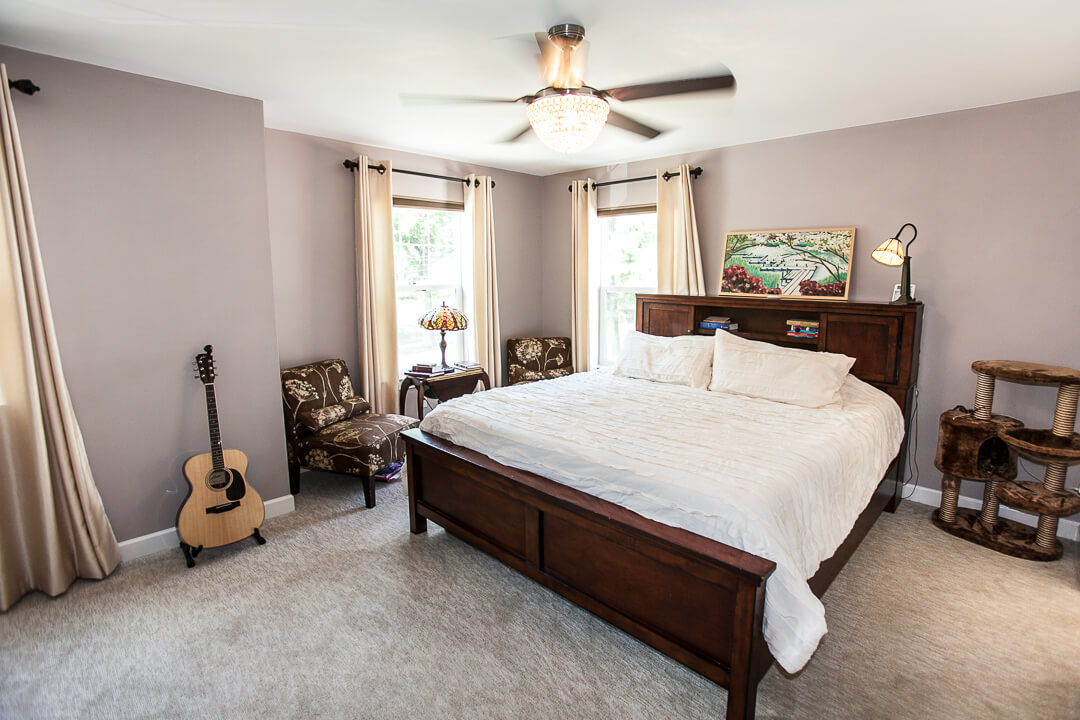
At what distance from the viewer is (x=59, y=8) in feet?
6.51

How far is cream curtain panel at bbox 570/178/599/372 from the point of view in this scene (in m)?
5.01

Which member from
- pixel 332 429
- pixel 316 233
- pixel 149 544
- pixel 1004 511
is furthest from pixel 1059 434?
pixel 149 544

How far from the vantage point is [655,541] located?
200 centimetres

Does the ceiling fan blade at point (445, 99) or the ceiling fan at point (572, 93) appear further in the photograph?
the ceiling fan blade at point (445, 99)

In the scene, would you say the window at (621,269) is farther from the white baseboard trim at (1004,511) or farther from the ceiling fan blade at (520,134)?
the white baseboard trim at (1004,511)

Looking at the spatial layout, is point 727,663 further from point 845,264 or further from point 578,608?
point 845,264

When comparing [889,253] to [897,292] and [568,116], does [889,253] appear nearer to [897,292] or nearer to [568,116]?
[897,292]

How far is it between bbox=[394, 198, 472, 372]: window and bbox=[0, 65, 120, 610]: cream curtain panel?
2.27 metres

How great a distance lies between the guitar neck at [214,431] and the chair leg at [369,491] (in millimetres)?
840

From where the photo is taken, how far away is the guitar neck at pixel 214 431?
2.90 m

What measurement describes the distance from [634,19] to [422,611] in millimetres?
2570

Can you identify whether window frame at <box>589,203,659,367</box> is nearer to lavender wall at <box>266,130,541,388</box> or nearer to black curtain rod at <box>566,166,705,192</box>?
black curtain rod at <box>566,166,705,192</box>

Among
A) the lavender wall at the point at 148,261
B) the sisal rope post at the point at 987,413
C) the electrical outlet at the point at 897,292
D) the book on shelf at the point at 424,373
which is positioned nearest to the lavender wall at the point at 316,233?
the book on shelf at the point at 424,373

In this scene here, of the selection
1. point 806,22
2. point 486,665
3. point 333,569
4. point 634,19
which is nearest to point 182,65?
point 634,19
